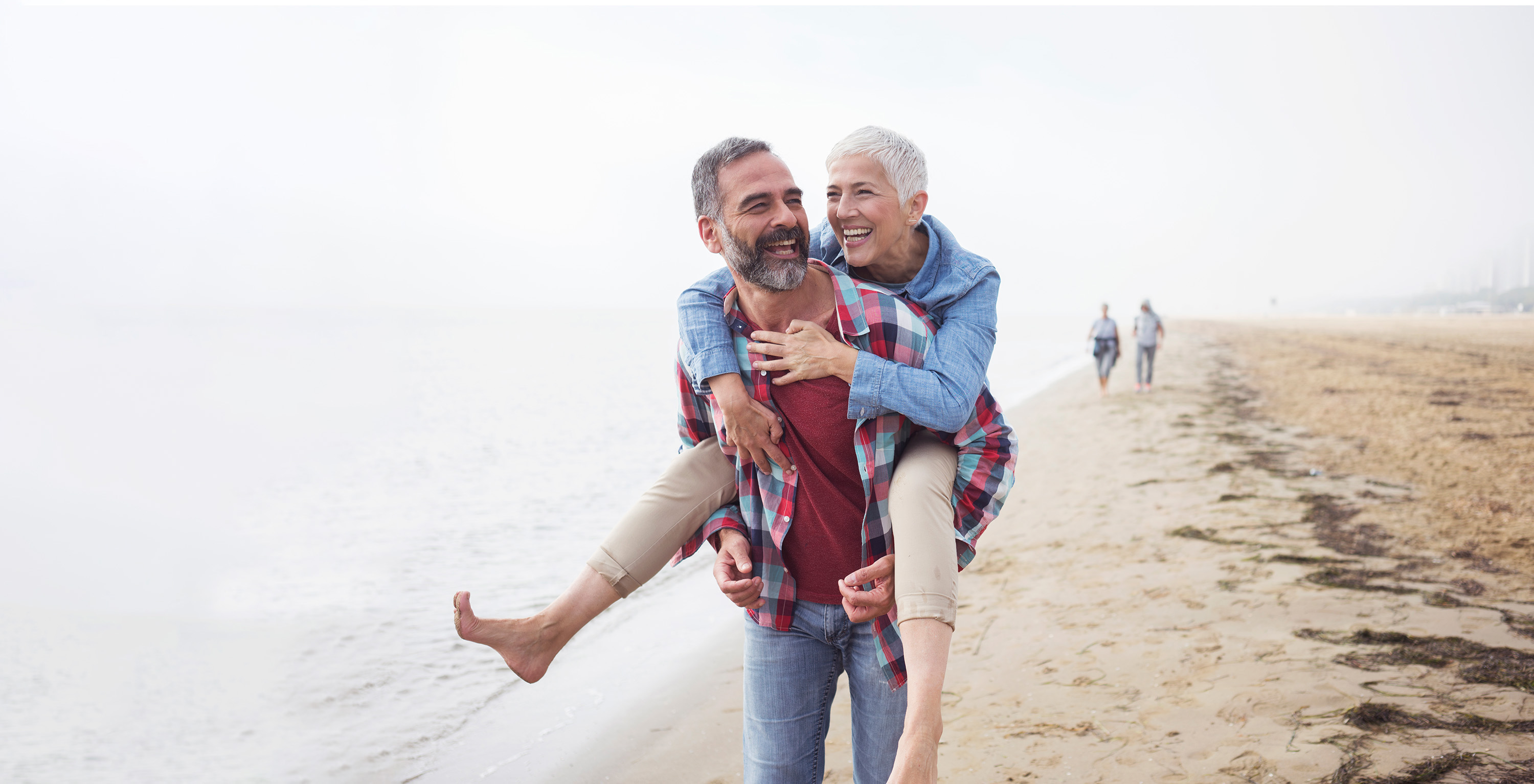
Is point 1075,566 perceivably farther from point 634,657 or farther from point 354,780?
point 354,780

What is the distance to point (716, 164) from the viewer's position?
1.85 metres

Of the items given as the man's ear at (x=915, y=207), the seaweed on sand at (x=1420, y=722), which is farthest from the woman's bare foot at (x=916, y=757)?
the seaweed on sand at (x=1420, y=722)

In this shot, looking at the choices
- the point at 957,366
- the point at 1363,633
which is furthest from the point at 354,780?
the point at 1363,633

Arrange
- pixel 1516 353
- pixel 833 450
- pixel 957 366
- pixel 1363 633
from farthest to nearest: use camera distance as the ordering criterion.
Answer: pixel 1516 353, pixel 1363 633, pixel 833 450, pixel 957 366

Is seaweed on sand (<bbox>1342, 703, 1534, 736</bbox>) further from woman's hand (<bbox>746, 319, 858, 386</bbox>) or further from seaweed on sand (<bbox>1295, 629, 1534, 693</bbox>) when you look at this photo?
woman's hand (<bbox>746, 319, 858, 386</bbox>)

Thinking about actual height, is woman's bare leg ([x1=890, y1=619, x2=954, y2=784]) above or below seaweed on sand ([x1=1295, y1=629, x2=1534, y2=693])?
above

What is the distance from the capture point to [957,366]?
5.60 ft

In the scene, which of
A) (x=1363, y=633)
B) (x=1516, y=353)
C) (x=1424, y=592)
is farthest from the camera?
(x=1516, y=353)

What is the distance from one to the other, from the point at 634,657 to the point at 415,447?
11597mm

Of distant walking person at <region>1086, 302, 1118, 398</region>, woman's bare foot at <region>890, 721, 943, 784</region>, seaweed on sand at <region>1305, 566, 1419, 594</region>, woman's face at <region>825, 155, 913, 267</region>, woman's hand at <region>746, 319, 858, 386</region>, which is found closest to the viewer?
woman's bare foot at <region>890, 721, 943, 784</region>

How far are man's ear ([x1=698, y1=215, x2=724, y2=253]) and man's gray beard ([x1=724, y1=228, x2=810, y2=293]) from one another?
0.06m

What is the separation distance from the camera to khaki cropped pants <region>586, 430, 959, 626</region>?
1611 mm

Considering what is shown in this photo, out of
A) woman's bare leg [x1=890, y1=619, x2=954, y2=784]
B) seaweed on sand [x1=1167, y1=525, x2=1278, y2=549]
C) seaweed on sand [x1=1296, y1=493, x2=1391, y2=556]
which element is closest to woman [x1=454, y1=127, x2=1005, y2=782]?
woman's bare leg [x1=890, y1=619, x2=954, y2=784]

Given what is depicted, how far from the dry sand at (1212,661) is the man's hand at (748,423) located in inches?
90.5
